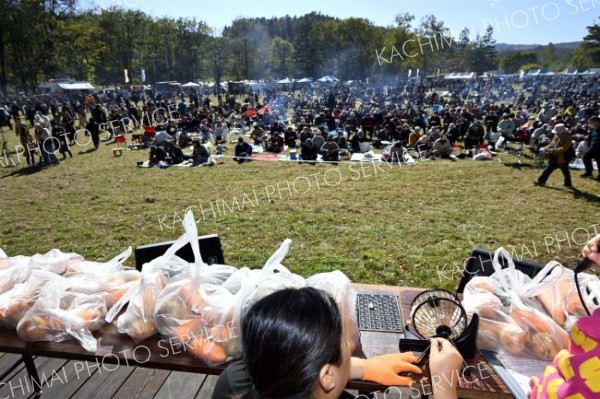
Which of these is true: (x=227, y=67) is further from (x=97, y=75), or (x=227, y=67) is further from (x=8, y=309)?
(x=8, y=309)

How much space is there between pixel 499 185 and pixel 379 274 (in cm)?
608

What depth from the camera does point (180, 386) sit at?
10.3 feet

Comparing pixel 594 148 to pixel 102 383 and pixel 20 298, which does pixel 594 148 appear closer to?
pixel 102 383

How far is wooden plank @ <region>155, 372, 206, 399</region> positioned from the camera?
3027 millimetres

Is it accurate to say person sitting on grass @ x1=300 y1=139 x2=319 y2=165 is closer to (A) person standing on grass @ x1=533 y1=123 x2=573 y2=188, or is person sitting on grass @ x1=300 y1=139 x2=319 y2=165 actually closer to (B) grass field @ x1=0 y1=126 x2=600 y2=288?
(B) grass field @ x1=0 y1=126 x2=600 y2=288

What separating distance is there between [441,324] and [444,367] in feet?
1.66

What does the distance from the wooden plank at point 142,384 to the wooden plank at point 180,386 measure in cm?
5

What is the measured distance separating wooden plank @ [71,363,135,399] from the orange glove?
89.6 inches

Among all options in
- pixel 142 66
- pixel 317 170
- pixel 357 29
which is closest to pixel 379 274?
pixel 317 170

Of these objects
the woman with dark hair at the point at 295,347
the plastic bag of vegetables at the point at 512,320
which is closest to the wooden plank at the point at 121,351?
the woman with dark hair at the point at 295,347

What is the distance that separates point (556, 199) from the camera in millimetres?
8305

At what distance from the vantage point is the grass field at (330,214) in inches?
227

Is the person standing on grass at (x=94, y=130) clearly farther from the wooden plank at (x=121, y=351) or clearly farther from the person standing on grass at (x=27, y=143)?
the wooden plank at (x=121, y=351)

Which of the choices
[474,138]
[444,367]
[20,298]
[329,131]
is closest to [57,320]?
[20,298]
